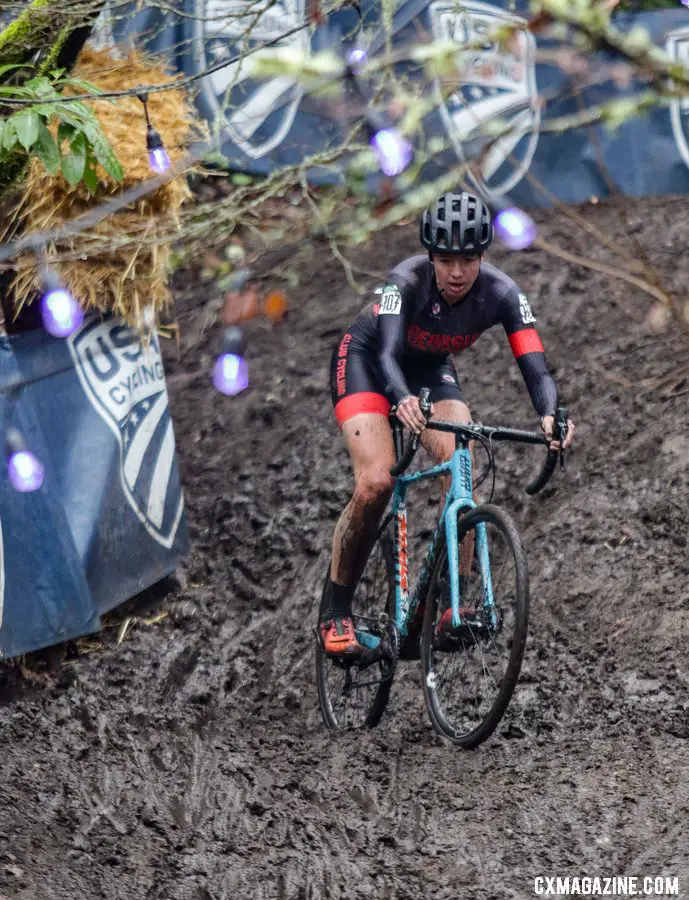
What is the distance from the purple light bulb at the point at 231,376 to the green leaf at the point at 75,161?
13.2 feet

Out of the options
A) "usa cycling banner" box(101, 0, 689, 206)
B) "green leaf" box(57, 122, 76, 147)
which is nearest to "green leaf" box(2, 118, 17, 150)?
"green leaf" box(57, 122, 76, 147)

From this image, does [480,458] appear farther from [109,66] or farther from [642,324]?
[109,66]

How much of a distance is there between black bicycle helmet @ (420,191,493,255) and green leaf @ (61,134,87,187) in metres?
1.63

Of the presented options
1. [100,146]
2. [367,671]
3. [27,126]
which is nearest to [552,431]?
[367,671]

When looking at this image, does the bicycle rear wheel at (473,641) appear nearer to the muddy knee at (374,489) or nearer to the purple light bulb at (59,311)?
the muddy knee at (374,489)

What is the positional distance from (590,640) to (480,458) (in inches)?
81.5

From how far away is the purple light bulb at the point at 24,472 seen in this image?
613cm

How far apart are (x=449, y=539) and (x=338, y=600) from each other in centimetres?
101

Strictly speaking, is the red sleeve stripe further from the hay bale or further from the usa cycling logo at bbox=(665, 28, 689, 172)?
the usa cycling logo at bbox=(665, 28, 689, 172)

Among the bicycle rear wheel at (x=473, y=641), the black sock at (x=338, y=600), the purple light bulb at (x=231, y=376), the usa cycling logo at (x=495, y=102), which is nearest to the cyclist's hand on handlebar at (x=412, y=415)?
the bicycle rear wheel at (x=473, y=641)

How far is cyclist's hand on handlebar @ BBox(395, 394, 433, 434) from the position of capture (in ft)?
15.3

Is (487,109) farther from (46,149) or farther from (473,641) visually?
(473,641)

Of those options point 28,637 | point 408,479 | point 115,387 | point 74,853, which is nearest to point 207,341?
point 115,387

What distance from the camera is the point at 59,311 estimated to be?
6.43 meters
